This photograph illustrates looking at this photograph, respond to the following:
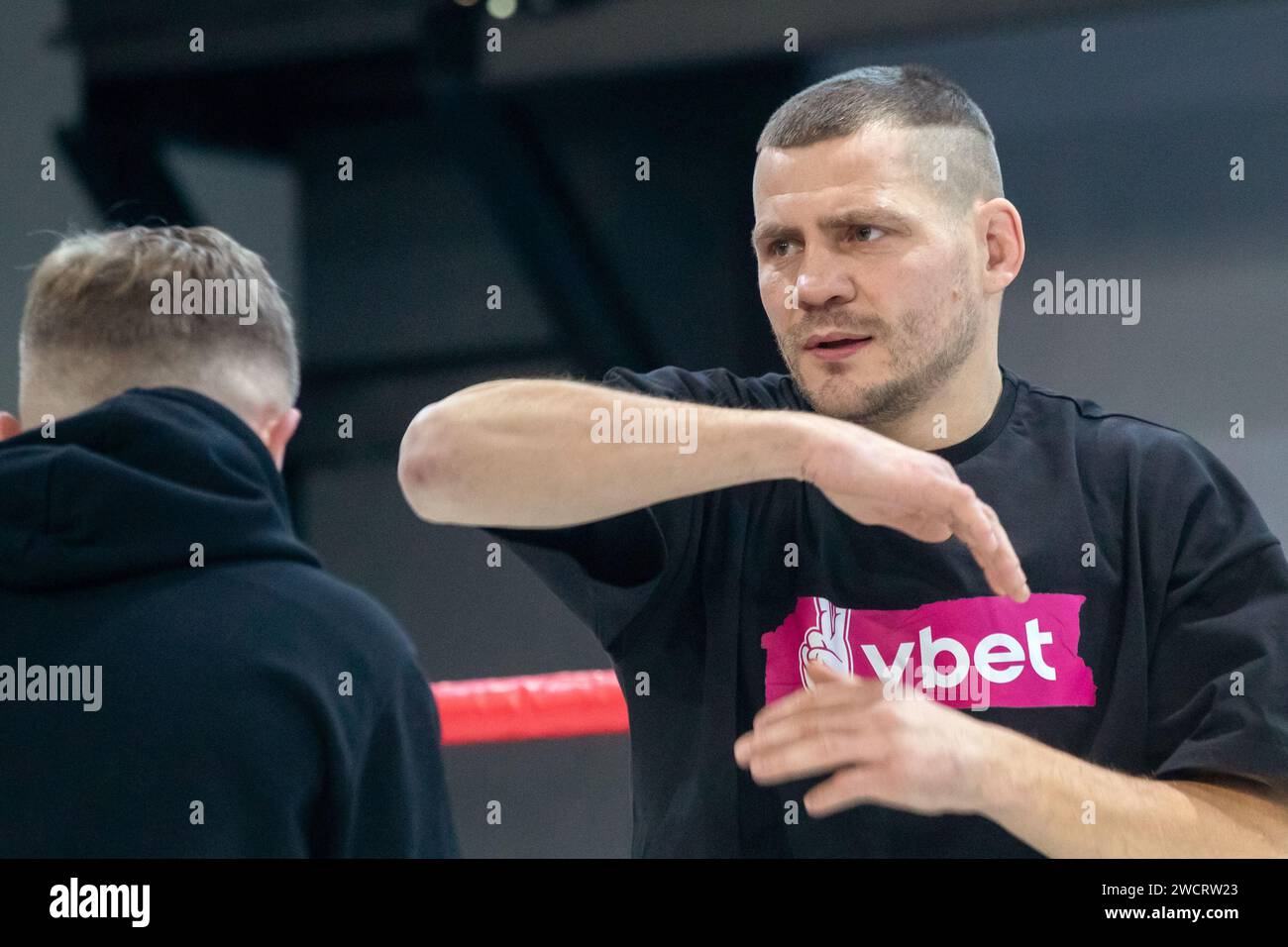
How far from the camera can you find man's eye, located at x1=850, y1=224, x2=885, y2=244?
1.28m

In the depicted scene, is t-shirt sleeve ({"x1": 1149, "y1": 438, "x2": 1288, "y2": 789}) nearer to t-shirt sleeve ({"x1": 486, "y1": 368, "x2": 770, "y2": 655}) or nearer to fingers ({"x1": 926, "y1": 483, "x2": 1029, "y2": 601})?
fingers ({"x1": 926, "y1": 483, "x2": 1029, "y2": 601})

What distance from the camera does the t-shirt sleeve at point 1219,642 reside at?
111 centimetres

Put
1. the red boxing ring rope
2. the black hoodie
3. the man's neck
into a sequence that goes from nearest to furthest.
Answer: the black hoodie
the man's neck
the red boxing ring rope

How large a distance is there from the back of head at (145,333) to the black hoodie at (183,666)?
83 mm

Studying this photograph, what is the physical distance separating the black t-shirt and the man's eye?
0.76ft

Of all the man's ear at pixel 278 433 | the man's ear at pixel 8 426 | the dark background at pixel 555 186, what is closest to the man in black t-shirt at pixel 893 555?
the man's ear at pixel 278 433

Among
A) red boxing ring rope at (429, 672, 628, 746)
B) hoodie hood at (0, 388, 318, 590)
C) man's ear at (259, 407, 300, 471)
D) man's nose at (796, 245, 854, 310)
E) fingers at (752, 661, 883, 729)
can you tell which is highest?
man's nose at (796, 245, 854, 310)

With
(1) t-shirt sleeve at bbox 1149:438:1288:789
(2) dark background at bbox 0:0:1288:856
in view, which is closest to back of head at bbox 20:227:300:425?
(1) t-shirt sleeve at bbox 1149:438:1288:789

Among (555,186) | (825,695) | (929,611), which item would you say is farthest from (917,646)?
(555,186)

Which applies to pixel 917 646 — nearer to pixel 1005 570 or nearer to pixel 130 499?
pixel 1005 570

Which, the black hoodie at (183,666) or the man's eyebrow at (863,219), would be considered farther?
the man's eyebrow at (863,219)

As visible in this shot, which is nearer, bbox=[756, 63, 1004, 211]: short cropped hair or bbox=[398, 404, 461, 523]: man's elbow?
bbox=[398, 404, 461, 523]: man's elbow

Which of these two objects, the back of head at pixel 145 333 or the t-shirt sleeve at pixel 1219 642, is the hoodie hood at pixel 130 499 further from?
the t-shirt sleeve at pixel 1219 642

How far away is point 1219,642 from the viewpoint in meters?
1.16
